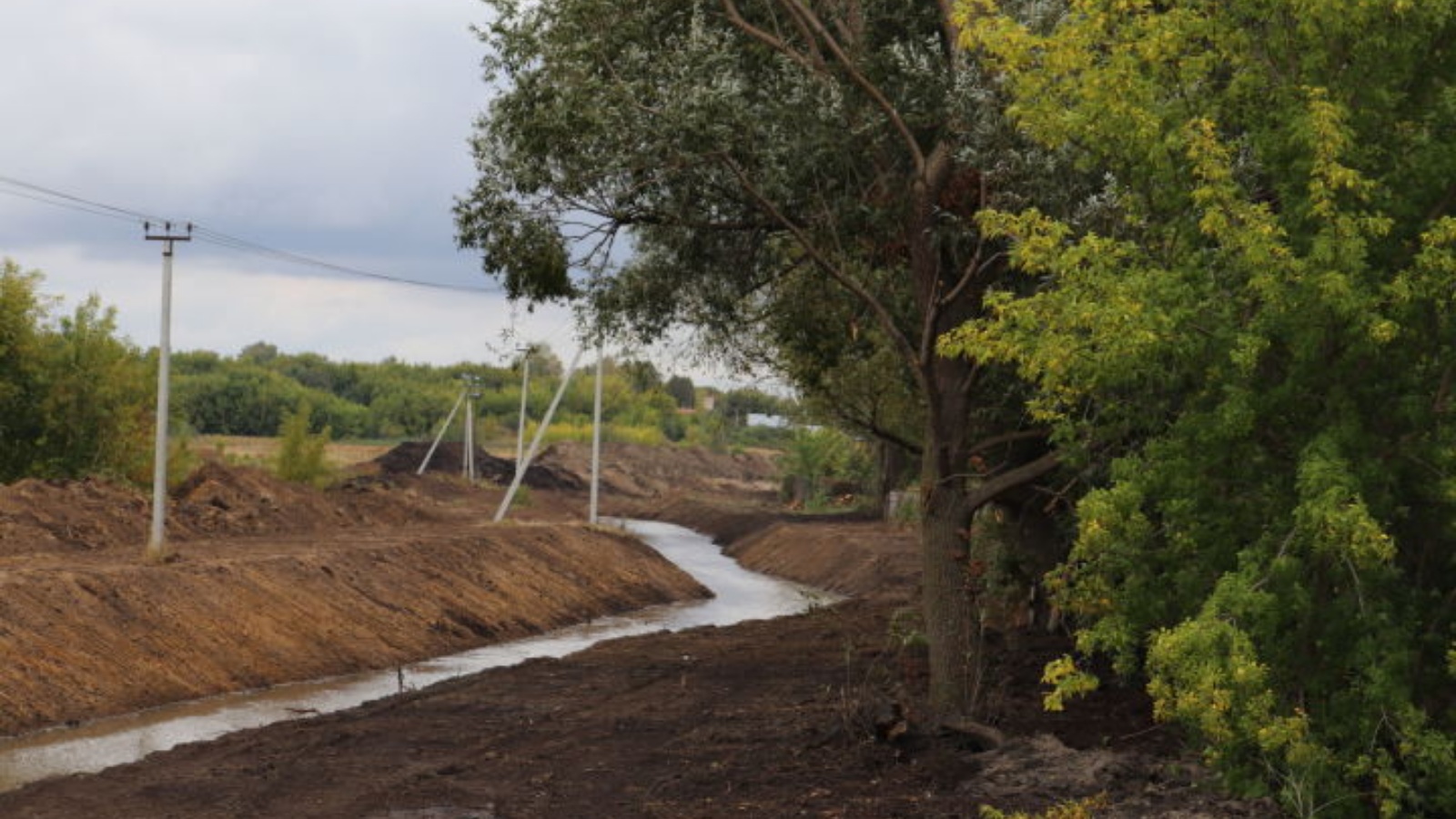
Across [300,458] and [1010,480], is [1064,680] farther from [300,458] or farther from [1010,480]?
[300,458]

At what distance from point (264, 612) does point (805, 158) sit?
17260 mm

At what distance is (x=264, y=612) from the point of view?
96.2 feet

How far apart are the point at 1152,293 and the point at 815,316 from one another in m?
9.33

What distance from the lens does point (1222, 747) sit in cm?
1082

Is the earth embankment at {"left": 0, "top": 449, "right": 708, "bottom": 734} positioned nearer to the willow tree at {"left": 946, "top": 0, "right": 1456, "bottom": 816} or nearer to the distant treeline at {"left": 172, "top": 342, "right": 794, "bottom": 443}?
the willow tree at {"left": 946, "top": 0, "right": 1456, "bottom": 816}

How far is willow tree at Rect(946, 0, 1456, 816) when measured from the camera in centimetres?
1014

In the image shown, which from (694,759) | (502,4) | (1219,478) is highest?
(502,4)

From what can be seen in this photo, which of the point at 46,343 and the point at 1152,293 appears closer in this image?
the point at 1152,293

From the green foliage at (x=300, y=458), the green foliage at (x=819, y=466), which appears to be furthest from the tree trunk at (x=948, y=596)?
the green foliage at (x=300, y=458)

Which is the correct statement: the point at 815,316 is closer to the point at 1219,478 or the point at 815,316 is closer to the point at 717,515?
the point at 1219,478

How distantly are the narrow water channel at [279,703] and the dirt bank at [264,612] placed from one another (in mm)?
451

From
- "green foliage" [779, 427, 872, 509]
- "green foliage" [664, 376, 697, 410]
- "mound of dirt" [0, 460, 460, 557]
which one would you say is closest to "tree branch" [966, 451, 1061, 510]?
"mound of dirt" [0, 460, 460, 557]

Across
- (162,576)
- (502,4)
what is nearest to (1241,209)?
(502,4)

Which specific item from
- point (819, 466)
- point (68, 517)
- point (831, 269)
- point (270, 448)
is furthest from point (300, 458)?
point (831, 269)
